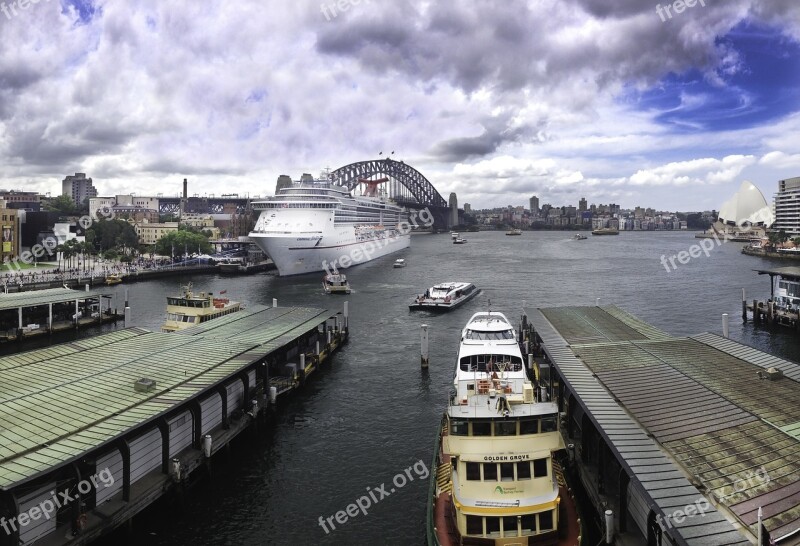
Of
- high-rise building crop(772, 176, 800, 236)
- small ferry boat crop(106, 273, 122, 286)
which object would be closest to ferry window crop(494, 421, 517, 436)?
small ferry boat crop(106, 273, 122, 286)

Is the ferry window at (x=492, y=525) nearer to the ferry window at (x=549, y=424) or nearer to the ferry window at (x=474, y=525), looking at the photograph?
the ferry window at (x=474, y=525)

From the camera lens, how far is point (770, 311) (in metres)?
42.5

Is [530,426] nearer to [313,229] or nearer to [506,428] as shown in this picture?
[506,428]

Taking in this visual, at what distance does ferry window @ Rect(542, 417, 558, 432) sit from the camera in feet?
42.8

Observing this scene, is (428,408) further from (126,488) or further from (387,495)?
(126,488)

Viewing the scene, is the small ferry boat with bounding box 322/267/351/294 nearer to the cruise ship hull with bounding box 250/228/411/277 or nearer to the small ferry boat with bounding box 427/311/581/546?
the cruise ship hull with bounding box 250/228/411/277

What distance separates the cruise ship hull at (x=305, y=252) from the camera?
Result: 240 feet

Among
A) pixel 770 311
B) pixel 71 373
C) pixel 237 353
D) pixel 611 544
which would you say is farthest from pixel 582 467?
pixel 770 311

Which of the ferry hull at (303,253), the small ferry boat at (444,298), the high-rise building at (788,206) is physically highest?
the high-rise building at (788,206)

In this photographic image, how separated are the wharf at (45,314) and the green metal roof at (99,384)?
16.9 m

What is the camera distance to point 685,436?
42.5 feet

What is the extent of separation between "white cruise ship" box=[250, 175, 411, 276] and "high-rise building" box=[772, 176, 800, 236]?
133 m

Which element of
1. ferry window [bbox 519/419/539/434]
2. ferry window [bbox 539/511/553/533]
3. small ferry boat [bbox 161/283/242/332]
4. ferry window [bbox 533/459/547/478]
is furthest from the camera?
small ferry boat [bbox 161/283/242/332]

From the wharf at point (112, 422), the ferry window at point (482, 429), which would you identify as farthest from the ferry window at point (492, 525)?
the wharf at point (112, 422)
